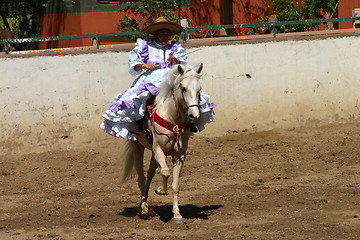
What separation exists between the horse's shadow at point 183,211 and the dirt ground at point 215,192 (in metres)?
0.01

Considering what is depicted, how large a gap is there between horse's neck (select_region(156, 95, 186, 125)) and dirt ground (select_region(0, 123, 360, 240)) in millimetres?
1055

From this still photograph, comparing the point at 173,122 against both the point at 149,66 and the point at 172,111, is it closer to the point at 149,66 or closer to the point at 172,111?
the point at 172,111

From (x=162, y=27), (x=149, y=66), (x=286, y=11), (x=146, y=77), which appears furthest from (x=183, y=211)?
(x=286, y=11)

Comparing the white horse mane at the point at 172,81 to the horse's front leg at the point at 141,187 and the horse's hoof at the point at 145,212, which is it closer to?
the horse's front leg at the point at 141,187

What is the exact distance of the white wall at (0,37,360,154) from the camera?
1130 centimetres

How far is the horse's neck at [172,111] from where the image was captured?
752 centimetres

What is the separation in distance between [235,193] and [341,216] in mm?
1751

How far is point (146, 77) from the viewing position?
813 cm

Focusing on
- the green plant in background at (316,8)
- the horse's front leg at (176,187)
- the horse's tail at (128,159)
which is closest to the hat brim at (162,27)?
the horse's tail at (128,159)

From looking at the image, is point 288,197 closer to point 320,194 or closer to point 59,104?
point 320,194

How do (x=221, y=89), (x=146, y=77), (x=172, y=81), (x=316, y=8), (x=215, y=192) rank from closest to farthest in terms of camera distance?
1. (x=172, y=81)
2. (x=146, y=77)
3. (x=215, y=192)
4. (x=221, y=89)
5. (x=316, y=8)

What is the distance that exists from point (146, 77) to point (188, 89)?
3.63 ft

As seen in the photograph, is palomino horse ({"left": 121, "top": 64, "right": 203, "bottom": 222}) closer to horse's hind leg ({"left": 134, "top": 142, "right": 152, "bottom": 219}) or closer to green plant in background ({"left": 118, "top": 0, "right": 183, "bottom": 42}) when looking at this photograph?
horse's hind leg ({"left": 134, "top": 142, "right": 152, "bottom": 219})

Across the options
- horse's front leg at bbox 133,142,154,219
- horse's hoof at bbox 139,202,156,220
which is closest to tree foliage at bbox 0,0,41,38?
horse's front leg at bbox 133,142,154,219
